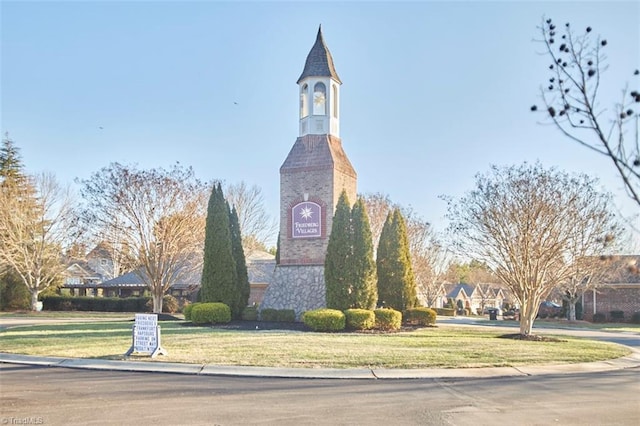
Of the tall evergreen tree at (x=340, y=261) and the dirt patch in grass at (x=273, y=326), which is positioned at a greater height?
the tall evergreen tree at (x=340, y=261)

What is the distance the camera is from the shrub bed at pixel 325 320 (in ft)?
68.0

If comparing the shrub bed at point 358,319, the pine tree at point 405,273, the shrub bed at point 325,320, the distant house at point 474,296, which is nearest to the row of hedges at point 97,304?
the pine tree at point 405,273

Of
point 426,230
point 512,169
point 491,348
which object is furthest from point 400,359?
point 426,230

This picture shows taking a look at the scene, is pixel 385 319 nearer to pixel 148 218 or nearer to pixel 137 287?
pixel 148 218

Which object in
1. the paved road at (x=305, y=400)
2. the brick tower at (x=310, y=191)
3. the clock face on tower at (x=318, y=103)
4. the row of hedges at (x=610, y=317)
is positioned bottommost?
the row of hedges at (x=610, y=317)

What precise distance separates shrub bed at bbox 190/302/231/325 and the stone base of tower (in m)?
1.93

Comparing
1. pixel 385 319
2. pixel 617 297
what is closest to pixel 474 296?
pixel 617 297

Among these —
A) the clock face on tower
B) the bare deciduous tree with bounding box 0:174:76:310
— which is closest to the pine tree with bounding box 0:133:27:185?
the bare deciduous tree with bounding box 0:174:76:310

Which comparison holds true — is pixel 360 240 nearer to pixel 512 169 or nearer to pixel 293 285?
pixel 293 285

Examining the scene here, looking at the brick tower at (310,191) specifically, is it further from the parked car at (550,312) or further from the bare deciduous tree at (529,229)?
the parked car at (550,312)

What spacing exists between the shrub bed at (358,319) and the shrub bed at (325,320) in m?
0.47

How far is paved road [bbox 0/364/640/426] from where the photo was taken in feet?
26.4

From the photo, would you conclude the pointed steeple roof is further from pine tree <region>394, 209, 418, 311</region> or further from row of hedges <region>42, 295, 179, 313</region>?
row of hedges <region>42, 295, 179, 313</region>

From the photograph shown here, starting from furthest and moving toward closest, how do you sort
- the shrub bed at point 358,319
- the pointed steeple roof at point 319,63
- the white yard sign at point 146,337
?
1. the pointed steeple roof at point 319,63
2. the shrub bed at point 358,319
3. the white yard sign at point 146,337
